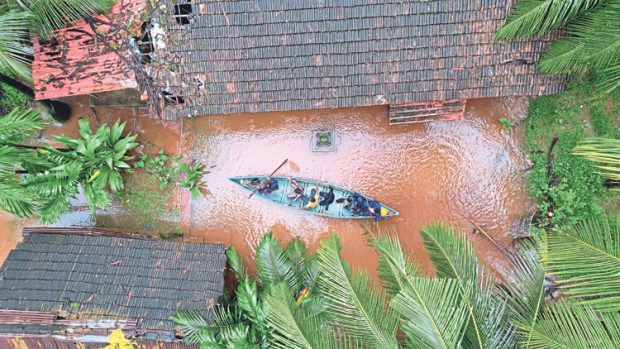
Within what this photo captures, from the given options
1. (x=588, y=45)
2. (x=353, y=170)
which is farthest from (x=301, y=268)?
(x=588, y=45)

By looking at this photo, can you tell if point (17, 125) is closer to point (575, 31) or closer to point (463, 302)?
point (463, 302)

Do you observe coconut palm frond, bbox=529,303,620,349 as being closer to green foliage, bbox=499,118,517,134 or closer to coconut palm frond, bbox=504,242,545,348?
coconut palm frond, bbox=504,242,545,348

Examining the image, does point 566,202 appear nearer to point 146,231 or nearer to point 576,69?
point 576,69

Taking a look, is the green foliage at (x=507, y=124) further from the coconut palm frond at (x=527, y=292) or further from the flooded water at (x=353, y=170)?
the coconut palm frond at (x=527, y=292)

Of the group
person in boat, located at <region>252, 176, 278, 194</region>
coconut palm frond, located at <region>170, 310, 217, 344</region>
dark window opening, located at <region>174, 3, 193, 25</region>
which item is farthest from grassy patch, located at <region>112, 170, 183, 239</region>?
dark window opening, located at <region>174, 3, 193, 25</region>

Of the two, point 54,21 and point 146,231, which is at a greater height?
point 54,21

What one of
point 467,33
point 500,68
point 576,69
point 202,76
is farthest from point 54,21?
point 576,69

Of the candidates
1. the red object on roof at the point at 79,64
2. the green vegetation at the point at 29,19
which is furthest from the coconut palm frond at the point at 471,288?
the green vegetation at the point at 29,19
